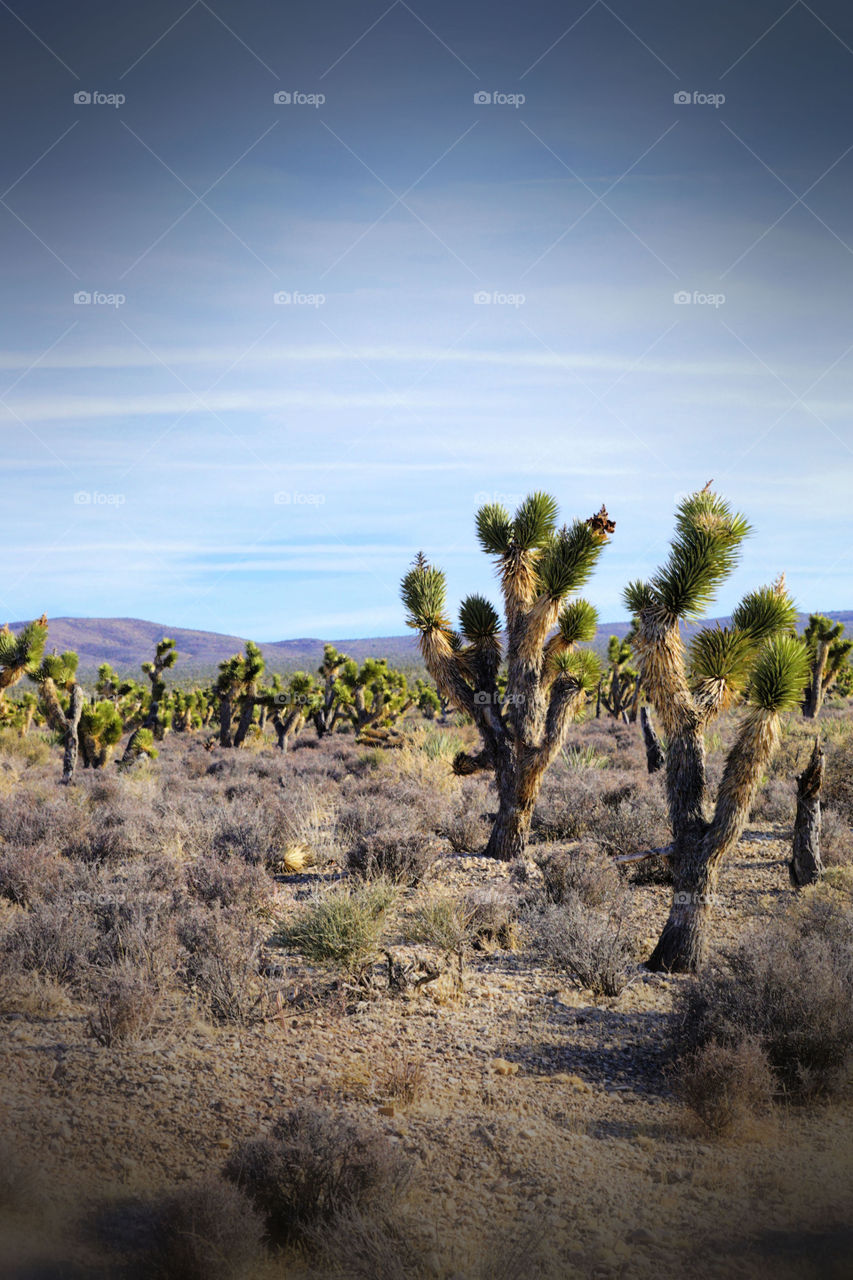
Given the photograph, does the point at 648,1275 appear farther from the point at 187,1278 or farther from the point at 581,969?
the point at 581,969

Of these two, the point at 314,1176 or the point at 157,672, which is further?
the point at 157,672

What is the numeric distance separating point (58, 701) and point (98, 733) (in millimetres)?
1299

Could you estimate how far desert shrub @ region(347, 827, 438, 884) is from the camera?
1068 cm

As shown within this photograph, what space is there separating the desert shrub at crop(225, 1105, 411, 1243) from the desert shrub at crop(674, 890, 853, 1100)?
7.98ft

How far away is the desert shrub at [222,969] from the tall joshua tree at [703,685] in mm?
3866

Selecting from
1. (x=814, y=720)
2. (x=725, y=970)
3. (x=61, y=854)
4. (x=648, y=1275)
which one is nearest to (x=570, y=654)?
(x=725, y=970)

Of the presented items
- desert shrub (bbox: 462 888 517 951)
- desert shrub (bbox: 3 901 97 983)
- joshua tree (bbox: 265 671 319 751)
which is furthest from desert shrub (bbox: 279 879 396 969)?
joshua tree (bbox: 265 671 319 751)

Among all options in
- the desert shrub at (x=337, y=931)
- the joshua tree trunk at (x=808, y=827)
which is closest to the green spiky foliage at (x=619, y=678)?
the joshua tree trunk at (x=808, y=827)

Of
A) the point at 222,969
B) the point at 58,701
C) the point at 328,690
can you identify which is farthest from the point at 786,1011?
the point at 328,690

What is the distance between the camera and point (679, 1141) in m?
5.04

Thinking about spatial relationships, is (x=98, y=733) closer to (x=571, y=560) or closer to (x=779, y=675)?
(x=571, y=560)

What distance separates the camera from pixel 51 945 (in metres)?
6.96

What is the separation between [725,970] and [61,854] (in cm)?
835

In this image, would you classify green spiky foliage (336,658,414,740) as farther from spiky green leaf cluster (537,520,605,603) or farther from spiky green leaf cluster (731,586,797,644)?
spiky green leaf cluster (731,586,797,644)
